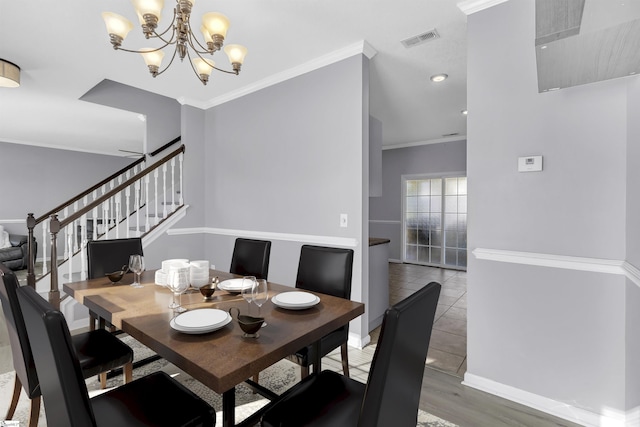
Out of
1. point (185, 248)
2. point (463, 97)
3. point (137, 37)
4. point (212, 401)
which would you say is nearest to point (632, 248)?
point (212, 401)

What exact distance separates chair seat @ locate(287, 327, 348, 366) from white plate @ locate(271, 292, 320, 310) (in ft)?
0.77

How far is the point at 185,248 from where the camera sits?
4137 mm

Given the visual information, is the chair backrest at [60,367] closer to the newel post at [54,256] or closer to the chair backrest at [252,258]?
the chair backrest at [252,258]

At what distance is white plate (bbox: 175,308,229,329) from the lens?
1237 millimetres

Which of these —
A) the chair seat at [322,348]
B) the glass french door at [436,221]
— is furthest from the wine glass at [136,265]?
the glass french door at [436,221]

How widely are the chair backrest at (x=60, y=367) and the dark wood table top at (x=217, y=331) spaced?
256 mm

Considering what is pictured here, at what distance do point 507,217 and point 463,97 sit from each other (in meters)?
2.72

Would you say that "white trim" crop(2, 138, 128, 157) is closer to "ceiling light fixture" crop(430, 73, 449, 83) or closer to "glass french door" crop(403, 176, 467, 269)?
"glass french door" crop(403, 176, 467, 269)

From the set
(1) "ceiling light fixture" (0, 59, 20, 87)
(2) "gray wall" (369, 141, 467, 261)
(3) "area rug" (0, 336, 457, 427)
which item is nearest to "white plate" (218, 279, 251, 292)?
(3) "area rug" (0, 336, 457, 427)

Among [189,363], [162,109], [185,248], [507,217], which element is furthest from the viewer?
[162,109]

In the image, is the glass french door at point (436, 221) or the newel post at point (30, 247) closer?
the newel post at point (30, 247)

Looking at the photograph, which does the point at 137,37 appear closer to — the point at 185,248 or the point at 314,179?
the point at 314,179

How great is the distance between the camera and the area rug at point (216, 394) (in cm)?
184

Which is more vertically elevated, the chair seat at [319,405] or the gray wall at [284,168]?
the gray wall at [284,168]
